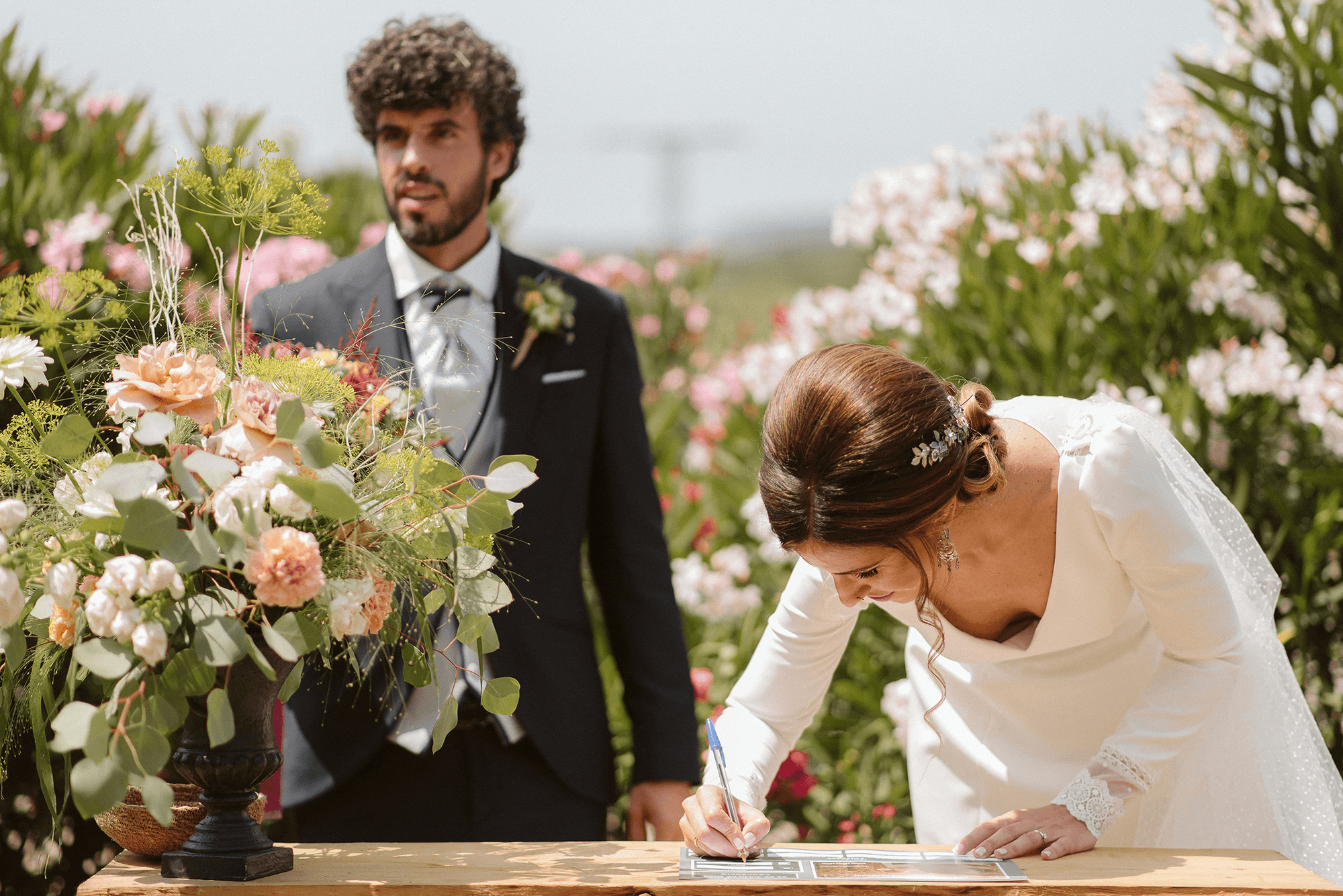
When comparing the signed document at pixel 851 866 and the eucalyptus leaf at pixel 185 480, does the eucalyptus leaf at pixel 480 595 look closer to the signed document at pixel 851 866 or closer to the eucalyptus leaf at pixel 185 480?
the eucalyptus leaf at pixel 185 480

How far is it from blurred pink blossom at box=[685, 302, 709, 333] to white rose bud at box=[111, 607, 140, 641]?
195 inches

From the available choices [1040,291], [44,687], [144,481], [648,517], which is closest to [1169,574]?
[648,517]

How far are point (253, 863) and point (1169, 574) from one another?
1340 millimetres

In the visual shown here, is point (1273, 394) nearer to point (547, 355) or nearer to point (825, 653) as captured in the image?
point (825, 653)

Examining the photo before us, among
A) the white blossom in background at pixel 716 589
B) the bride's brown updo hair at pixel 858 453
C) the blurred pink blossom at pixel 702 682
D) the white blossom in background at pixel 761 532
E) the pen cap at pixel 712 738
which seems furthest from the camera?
the white blossom in background at pixel 716 589

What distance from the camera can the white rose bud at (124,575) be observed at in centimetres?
121

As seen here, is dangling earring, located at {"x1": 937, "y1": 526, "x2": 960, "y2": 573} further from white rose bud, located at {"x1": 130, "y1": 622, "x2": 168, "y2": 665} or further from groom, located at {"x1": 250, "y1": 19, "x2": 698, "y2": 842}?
white rose bud, located at {"x1": 130, "y1": 622, "x2": 168, "y2": 665}

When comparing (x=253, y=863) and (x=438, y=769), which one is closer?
(x=253, y=863)

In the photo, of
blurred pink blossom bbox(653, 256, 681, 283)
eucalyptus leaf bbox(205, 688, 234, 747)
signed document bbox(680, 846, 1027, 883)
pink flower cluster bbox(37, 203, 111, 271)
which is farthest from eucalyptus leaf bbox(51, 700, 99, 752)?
blurred pink blossom bbox(653, 256, 681, 283)

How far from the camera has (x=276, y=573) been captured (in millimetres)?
1224

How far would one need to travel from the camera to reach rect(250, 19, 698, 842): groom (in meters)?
2.17

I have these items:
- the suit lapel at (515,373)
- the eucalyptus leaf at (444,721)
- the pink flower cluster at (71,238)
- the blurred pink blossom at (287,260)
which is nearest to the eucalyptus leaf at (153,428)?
the eucalyptus leaf at (444,721)

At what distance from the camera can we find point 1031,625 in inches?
78.6

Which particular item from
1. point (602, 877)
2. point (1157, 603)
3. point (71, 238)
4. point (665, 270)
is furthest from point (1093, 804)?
point (665, 270)
